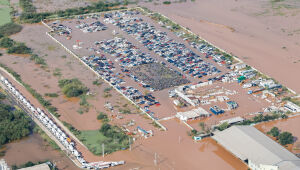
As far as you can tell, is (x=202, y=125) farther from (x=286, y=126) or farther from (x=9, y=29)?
(x=9, y=29)

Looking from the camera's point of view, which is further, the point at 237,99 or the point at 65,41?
the point at 65,41

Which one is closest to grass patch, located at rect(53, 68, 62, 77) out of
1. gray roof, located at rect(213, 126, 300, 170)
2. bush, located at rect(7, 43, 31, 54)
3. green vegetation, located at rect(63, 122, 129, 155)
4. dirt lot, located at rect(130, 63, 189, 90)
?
bush, located at rect(7, 43, 31, 54)

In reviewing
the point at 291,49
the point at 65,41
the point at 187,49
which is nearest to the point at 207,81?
the point at 187,49

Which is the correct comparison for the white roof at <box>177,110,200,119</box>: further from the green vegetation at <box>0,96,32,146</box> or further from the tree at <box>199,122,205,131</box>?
the green vegetation at <box>0,96,32,146</box>

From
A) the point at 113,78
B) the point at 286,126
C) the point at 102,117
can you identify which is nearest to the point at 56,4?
the point at 113,78

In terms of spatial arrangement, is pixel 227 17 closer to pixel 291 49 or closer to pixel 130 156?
pixel 291 49

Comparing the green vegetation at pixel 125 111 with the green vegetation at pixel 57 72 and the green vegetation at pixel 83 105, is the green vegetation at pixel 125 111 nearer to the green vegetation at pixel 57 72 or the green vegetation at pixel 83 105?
the green vegetation at pixel 83 105

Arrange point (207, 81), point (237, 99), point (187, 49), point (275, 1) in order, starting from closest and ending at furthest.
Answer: point (237, 99) → point (207, 81) → point (187, 49) → point (275, 1)
